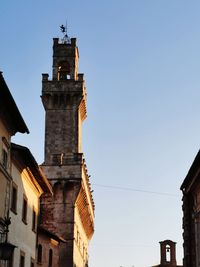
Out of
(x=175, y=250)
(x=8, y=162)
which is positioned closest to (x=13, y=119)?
(x=8, y=162)

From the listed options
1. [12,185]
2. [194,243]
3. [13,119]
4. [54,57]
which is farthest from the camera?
[54,57]

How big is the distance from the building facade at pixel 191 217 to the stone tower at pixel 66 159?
50.6ft

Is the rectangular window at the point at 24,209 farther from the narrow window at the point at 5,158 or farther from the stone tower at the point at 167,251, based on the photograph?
the stone tower at the point at 167,251

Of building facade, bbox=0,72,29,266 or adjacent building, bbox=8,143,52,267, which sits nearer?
building facade, bbox=0,72,29,266

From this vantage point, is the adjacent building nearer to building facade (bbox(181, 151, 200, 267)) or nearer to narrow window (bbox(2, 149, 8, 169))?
narrow window (bbox(2, 149, 8, 169))

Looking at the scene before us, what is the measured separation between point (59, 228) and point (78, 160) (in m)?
5.90

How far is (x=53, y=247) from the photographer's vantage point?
39.9 m

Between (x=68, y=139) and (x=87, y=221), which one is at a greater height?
(x=68, y=139)

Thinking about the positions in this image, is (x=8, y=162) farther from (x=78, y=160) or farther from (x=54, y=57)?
(x=54, y=57)

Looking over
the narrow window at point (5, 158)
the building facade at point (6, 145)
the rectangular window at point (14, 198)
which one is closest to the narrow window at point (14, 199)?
the rectangular window at point (14, 198)

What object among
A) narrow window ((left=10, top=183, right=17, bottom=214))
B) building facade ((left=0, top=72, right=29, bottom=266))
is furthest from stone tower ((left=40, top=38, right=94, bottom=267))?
building facade ((left=0, top=72, right=29, bottom=266))

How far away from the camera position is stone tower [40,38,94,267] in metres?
46.2

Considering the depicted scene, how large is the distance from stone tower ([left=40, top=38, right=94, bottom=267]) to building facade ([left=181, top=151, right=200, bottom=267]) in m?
15.4

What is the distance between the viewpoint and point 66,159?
160 ft
